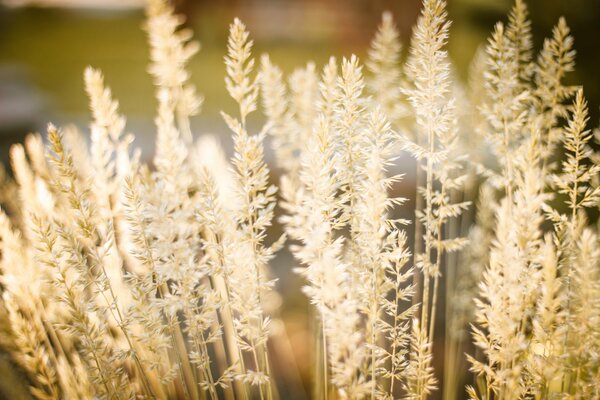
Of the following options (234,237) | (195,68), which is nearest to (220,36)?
(195,68)

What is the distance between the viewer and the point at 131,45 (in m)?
3.32

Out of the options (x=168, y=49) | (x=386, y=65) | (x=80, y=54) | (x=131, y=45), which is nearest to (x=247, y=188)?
(x=168, y=49)

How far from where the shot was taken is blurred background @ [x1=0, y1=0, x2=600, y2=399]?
2.80 metres

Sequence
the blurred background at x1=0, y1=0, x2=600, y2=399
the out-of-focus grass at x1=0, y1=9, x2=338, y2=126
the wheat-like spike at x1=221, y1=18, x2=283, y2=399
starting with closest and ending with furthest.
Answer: the wheat-like spike at x1=221, y1=18, x2=283, y2=399, the blurred background at x1=0, y1=0, x2=600, y2=399, the out-of-focus grass at x1=0, y1=9, x2=338, y2=126

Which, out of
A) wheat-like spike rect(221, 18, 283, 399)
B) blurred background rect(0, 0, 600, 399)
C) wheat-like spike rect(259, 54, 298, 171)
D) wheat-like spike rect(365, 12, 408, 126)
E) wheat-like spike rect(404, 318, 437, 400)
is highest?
blurred background rect(0, 0, 600, 399)

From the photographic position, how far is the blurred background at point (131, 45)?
2797 millimetres

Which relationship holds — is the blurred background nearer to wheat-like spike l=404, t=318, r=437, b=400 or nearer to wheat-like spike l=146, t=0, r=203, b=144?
wheat-like spike l=146, t=0, r=203, b=144

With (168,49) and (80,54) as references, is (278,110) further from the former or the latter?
(80,54)

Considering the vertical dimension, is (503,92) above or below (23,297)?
above

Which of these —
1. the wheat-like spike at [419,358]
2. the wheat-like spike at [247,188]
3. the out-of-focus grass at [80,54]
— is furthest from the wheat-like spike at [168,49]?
the out-of-focus grass at [80,54]

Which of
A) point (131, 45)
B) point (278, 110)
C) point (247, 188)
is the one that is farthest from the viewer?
point (131, 45)

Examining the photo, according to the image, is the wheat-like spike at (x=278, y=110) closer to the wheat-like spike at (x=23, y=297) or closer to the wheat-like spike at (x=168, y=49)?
the wheat-like spike at (x=168, y=49)

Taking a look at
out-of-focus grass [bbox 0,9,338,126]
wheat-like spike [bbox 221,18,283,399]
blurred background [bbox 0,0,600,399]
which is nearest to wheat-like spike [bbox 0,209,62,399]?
wheat-like spike [bbox 221,18,283,399]

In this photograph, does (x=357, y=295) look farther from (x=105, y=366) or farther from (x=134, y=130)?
(x=134, y=130)
